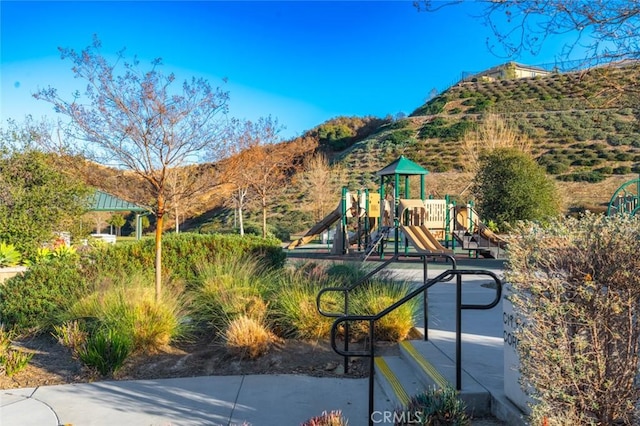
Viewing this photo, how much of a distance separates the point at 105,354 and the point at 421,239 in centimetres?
1192

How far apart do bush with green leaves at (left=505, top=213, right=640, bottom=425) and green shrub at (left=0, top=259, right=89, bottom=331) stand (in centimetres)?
630

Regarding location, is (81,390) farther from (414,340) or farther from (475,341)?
(475,341)

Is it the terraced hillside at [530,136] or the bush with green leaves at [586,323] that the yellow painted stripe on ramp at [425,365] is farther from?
the terraced hillside at [530,136]

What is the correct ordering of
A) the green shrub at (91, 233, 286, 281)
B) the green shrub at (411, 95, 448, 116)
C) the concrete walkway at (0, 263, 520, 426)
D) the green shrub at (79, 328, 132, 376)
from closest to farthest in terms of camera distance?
the concrete walkway at (0, 263, 520, 426)
the green shrub at (79, 328, 132, 376)
the green shrub at (91, 233, 286, 281)
the green shrub at (411, 95, 448, 116)

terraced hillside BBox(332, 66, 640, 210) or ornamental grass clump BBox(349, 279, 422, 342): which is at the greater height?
terraced hillside BBox(332, 66, 640, 210)

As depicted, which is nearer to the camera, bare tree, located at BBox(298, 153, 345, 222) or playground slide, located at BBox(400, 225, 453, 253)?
playground slide, located at BBox(400, 225, 453, 253)

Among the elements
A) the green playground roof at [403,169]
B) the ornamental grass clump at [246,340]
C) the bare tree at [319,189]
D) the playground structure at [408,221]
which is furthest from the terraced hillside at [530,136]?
the ornamental grass clump at [246,340]

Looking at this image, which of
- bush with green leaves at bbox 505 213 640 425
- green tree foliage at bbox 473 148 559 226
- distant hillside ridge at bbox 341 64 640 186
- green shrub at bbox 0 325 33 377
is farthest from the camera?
distant hillside ridge at bbox 341 64 640 186

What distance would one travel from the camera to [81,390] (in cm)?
478

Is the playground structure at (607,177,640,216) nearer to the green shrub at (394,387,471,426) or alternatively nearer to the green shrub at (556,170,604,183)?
the green shrub at (394,387,471,426)

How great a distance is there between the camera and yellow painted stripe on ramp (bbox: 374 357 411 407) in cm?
395

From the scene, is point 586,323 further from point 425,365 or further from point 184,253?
point 184,253

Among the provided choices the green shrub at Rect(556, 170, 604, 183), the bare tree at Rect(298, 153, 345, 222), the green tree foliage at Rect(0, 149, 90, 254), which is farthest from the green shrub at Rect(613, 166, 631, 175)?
the green tree foliage at Rect(0, 149, 90, 254)

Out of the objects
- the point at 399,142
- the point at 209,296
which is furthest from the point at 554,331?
the point at 399,142
